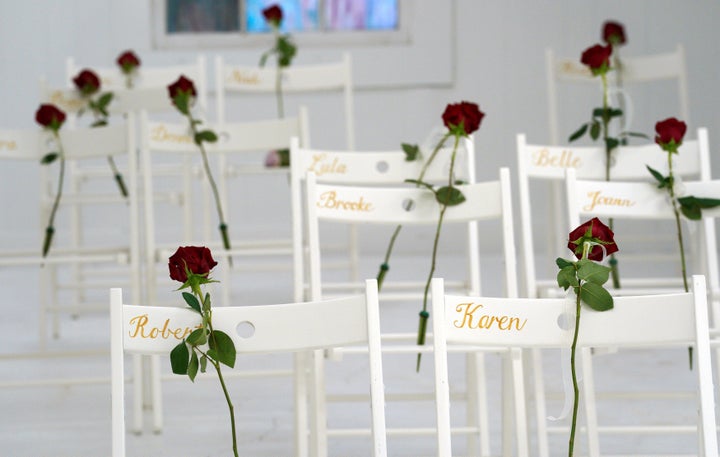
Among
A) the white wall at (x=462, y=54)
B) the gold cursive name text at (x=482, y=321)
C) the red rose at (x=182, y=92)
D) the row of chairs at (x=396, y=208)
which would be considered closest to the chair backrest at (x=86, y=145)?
the red rose at (x=182, y=92)

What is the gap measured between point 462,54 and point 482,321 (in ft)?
15.7

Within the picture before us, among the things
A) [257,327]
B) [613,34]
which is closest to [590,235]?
[257,327]

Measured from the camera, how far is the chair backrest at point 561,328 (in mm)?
1400

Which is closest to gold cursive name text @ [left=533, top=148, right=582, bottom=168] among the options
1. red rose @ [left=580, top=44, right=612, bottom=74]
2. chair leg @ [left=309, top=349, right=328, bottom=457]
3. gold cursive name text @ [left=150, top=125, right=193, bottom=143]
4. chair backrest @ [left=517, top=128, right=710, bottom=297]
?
chair backrest @ [left=517, top=128, right=710, bottom=297]

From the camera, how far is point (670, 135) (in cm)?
252

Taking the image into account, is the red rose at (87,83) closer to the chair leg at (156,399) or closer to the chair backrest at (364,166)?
the chair leg at (156,399)

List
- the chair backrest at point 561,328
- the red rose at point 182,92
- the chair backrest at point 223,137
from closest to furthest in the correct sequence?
1. the chair backrest at point 561,328
2. the chair backrest at point 223,137
3. the red rose at point 182,92

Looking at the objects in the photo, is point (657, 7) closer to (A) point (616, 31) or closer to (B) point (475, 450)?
(A) point (616, 31)

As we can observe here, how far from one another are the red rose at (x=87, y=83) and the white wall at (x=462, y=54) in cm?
209

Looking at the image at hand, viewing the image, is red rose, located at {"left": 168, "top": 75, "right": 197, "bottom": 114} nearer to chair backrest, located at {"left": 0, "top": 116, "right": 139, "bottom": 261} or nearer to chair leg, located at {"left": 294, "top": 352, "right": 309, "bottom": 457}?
chair backrest, located at {"left": 0, "top": 116, "right": 139, "bottom": 261}

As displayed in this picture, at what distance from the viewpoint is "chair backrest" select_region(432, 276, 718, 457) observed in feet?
4.59

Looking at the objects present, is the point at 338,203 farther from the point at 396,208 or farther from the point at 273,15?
the point at 273,15

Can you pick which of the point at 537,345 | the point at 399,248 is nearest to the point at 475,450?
the point at 537,345

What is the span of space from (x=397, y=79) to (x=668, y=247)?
1625mm
